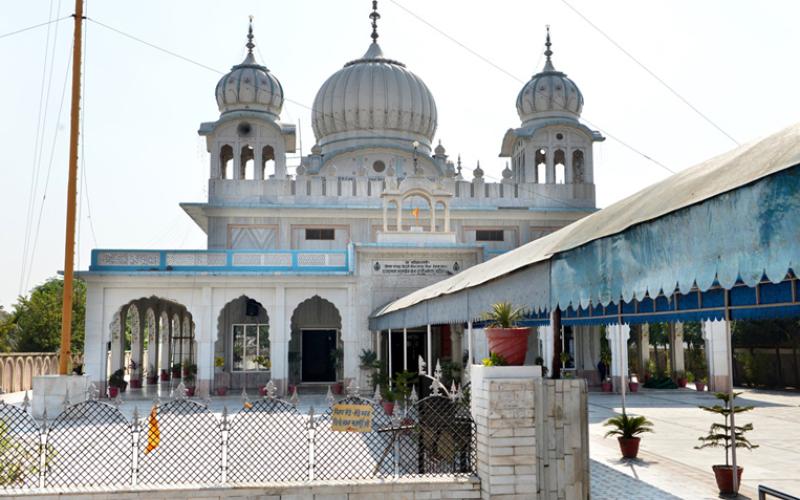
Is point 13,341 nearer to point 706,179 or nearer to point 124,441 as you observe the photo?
point 124,441

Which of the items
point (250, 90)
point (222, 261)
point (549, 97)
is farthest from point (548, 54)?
point (222, 261)

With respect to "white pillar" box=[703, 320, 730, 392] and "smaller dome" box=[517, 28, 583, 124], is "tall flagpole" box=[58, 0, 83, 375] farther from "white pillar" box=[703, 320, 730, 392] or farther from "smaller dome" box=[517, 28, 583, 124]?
"smaller dome" box=[517, 28, 583, 124]

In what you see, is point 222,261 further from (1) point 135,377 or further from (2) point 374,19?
(2) point 374,19

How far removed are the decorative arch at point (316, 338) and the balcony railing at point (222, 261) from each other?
4.50 m

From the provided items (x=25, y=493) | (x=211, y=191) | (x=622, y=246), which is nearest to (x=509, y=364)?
(x=622, y=246)

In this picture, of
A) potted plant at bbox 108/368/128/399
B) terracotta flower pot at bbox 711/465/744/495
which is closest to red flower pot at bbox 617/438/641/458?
terracotta flower pot at bbox 711/465/744/495

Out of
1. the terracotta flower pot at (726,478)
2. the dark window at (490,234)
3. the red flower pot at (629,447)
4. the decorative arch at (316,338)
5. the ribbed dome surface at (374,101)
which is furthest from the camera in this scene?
the ribbed dome surface at (374,101)

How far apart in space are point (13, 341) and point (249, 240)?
1686cm

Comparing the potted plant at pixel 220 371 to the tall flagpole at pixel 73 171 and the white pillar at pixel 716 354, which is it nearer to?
the tall flagpole at pixel 73 171

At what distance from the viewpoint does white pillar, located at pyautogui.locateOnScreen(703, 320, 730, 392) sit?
2822 centimetres

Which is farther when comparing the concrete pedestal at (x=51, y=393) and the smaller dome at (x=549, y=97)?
the smaller dome at (x=549, y=97)

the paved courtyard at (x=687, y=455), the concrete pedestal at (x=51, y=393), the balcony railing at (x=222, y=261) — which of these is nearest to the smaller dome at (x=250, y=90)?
the balcony railing at (x=222, y=261)

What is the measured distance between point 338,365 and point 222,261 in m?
7.01

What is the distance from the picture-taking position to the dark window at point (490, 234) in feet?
113
